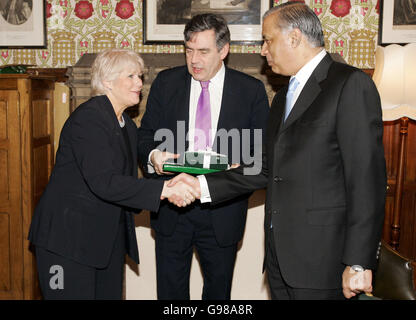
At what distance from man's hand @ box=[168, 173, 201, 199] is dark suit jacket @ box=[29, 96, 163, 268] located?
9.6 inches

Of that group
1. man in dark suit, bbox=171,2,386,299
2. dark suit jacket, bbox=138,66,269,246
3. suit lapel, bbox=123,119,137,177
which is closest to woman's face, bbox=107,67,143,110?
suit lapel, bbox=123,119,137,177

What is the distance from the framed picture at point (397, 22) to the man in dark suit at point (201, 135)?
185 centimetres

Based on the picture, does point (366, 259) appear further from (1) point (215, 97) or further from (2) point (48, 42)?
(2) point (48, 42)

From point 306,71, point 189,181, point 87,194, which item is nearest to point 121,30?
point 189,181

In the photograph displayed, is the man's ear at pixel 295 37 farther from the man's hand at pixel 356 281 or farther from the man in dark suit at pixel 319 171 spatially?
the man's hand at pixel 356 281

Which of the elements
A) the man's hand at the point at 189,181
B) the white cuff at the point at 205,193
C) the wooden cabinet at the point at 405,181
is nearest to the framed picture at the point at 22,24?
the man's hand at the point at 189,181

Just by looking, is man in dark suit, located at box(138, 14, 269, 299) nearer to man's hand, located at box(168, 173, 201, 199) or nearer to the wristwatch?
man's hand, located at box(168, 173, 201, 199)

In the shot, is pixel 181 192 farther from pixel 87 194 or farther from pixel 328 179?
pixel 328 179

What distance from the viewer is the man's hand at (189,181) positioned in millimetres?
2395

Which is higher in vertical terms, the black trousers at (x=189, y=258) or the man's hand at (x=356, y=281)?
the man's hand at (x=356, y=281)

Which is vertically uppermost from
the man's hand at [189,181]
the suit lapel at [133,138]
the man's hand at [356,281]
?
the suit lapel at [133,138]

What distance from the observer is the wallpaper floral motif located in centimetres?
393

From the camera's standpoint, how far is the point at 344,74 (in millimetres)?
1734
